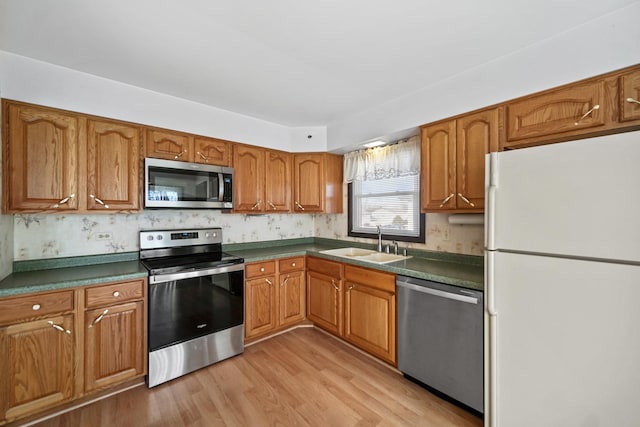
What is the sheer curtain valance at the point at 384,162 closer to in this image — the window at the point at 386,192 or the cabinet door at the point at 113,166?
the window at the point at 386,192

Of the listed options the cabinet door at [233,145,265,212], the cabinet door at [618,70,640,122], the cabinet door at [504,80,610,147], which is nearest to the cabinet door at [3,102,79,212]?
the cabinet door at [233,145,265,212]

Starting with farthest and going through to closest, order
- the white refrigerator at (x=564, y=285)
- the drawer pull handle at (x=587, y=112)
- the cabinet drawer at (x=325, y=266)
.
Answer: the cabinet drawer at (x=325, y=266) → the drawer pull handle at (x=587, y=112) → the white refrigerator at (x=564, y=285)

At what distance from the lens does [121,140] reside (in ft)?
7.13

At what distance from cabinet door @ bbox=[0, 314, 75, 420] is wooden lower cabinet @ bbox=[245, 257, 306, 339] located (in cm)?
130

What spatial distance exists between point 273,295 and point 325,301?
0.57m

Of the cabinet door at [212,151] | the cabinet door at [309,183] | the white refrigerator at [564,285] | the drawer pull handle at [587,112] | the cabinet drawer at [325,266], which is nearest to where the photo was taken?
the white refrigerator at [564,285]

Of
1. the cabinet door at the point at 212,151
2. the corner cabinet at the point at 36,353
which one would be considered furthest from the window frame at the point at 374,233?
the corner cabinet at the point at 36,353

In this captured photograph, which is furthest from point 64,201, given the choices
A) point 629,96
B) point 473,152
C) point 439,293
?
point 629,96

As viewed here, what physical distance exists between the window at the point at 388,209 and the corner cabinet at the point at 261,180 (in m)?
0.90

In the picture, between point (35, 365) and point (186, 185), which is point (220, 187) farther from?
point (35, 365)

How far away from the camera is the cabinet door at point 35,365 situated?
62.5 inches

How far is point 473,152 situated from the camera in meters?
1.96

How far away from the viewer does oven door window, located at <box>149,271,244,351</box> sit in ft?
6.76

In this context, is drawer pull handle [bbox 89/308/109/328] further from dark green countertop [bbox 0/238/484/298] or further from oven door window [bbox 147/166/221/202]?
oven door window [bbox 147/166/221/202]
